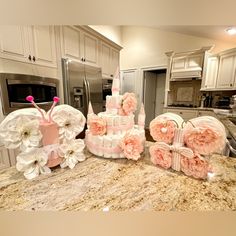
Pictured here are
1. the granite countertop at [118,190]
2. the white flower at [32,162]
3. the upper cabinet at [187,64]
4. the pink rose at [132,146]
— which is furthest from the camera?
the upper cabinet at [187,64]

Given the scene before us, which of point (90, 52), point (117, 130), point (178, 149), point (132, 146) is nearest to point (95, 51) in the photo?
point (90, 52)

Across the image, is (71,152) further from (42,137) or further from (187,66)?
(187,66)

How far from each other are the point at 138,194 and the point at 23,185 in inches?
16.1

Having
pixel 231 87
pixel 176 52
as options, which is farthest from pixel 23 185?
pixel 231 87

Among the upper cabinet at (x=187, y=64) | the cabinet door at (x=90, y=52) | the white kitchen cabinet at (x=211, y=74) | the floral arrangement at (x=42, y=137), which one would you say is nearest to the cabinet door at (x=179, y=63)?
the upper cabinet at (x=187, y=64)

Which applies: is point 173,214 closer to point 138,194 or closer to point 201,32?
point 138,194

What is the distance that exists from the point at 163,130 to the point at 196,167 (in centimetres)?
18

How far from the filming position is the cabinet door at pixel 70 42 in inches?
→ 21.6

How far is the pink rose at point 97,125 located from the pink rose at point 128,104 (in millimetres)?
124

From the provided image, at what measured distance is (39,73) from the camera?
67 centimetres

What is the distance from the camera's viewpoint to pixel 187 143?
500mm

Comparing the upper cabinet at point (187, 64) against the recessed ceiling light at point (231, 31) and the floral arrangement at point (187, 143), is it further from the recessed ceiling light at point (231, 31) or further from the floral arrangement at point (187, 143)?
the floral arrangement at point (187, 143)

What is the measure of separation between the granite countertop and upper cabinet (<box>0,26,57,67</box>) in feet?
1.80

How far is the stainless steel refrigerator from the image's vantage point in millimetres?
762
